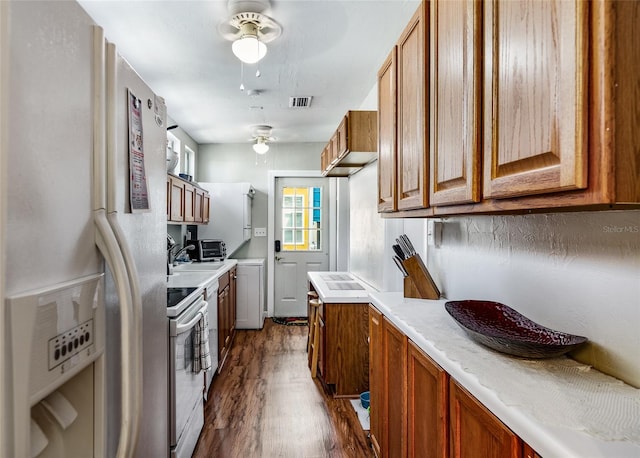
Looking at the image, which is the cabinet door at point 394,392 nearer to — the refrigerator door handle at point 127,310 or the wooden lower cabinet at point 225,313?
the refrigerator door handle at point 127,310

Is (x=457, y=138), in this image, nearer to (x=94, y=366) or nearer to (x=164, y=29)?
(x=94, y=366)

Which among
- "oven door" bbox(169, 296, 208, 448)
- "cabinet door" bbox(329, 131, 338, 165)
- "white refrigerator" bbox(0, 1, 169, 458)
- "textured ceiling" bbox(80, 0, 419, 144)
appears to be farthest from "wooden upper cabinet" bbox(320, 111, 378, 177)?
"white refrigerator" bbox(0, 1, 169, 458)

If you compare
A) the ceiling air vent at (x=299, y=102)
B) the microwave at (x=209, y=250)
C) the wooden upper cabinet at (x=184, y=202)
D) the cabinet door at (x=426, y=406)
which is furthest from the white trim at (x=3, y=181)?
the microwave at (x=209, y=250)

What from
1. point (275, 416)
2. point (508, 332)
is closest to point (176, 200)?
point (275, 416)

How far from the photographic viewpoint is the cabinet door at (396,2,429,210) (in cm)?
154

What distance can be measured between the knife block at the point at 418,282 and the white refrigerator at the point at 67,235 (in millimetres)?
1330

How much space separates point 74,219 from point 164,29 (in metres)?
1.99

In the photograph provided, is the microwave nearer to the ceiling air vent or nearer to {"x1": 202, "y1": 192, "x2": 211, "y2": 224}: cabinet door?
{"x1": 202, "y1": 192, "x2": 211, "y2": 224}: cabinet door

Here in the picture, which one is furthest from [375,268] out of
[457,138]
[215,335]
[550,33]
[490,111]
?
[550,33]

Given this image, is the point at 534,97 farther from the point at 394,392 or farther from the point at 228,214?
the point at 228,214

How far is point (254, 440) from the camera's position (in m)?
2.30

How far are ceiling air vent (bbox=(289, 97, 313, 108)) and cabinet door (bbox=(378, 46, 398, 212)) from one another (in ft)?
4.94

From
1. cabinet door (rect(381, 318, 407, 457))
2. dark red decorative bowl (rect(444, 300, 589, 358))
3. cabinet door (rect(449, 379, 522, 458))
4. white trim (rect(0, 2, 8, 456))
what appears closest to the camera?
white trim (rect(0, 2, 8, 456))

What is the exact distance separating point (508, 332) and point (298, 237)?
4.31 m
